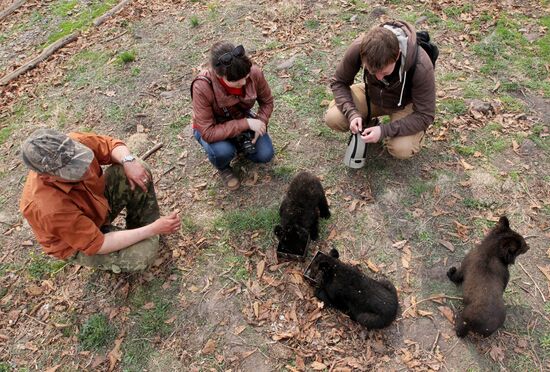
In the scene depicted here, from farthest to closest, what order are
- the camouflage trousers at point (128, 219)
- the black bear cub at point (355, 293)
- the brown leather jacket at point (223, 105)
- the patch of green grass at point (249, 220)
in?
the patch of green grass at point (249, 220) → the brown leather jacket at point (223, 105) → the camouflage trousers at point (128, 219) → the black bear cub at point (355, 293)

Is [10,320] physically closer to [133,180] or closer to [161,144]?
[133,180]

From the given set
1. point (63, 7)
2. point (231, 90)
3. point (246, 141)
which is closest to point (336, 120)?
point (246, 141)

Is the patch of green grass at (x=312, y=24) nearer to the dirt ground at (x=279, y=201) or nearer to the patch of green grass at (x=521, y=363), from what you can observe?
the dirt ground at (x=279, y=201)

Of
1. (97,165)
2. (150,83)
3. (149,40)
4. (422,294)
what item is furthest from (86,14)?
(422,294)

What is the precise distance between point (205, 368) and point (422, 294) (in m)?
2.50

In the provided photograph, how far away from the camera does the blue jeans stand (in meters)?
5.30

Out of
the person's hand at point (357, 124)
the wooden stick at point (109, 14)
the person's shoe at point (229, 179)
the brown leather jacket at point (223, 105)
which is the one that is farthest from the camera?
the wooden stick at point (109, 14)

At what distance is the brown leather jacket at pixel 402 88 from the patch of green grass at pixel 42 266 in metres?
4.26

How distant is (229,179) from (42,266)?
8.82ft

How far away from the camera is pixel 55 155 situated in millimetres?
3389

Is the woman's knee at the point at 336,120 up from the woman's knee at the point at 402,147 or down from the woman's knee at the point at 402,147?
up

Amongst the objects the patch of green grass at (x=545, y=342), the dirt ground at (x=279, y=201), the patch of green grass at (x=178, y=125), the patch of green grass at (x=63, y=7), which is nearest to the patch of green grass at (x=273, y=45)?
the dirt ground at (x=279, y=201)

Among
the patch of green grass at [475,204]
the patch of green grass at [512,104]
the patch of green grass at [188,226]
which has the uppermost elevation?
the patch of green grass at [512,104]

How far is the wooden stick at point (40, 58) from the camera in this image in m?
8.16
